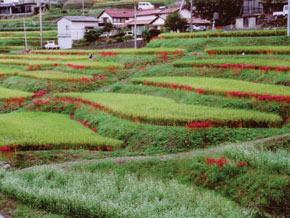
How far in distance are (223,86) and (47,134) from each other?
7155 mm

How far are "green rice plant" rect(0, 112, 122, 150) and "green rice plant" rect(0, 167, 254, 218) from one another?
2850mm


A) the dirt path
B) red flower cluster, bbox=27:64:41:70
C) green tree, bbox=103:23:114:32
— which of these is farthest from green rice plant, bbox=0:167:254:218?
green tree, bbox=103:23:114:32

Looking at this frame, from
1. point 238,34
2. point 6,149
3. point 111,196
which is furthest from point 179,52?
point 111,196

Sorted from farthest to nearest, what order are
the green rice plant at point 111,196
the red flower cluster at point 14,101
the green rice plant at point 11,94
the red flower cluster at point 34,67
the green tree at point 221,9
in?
the green tree at point 221,9, the red flower cluster at point 34,67, the green rice plant at point 11,94, the red flower cluster at point 14,101, the green rice plant at point 111,196

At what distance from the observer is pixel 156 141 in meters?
12.1

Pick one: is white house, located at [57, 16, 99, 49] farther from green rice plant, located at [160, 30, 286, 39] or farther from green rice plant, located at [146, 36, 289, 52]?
green rice plant, located at [160, 30, 286, 39]

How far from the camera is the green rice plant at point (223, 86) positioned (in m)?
14.6

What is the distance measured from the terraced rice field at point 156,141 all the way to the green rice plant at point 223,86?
5 centimetres

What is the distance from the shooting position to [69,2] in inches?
3009

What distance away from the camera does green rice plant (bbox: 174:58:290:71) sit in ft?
57.9

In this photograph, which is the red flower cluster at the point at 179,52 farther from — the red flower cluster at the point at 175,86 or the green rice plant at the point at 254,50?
the red flower cluster at the point at 175,86

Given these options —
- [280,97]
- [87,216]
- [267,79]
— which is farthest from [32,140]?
[267,79]

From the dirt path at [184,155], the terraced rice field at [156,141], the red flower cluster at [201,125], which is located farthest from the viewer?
the red flower cluster at [201,125]

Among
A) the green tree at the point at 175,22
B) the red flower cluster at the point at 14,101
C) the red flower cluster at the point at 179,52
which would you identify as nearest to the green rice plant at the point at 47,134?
the red flower cluster at the point at 14,101
